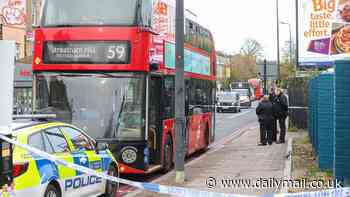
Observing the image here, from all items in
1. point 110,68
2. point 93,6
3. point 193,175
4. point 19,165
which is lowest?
point 193,175

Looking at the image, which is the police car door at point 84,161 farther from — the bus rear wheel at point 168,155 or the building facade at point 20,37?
the bus rear wheel at point 168,155

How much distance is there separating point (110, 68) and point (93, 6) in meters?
1.44

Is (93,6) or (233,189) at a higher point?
→ (93,6)

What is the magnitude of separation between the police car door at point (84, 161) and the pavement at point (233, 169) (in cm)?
112

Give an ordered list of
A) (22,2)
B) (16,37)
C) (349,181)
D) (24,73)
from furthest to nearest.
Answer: (16,37) < (24,73) < (22,2) < (349,181)

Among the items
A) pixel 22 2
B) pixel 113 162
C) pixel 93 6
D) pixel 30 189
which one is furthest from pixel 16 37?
pixel 30 189

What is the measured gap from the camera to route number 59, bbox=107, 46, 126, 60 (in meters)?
12.8

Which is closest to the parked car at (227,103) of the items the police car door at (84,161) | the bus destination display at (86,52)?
the bus destination display at (86,52)

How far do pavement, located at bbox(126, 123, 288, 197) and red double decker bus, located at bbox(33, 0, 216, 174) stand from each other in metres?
1.14

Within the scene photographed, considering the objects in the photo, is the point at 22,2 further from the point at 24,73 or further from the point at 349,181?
the point at 349,181

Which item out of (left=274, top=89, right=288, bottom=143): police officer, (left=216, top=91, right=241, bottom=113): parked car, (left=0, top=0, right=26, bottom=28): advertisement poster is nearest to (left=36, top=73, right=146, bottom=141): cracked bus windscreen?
(left=0, top=0, right=26, bottom=28): advertisement poster

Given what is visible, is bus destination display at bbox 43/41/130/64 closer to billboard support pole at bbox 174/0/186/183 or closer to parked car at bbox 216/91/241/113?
billboard support pole at bbox 174/0/186/183

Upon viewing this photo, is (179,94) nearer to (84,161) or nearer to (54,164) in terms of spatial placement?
(84,161)

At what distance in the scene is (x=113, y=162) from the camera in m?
11.0
